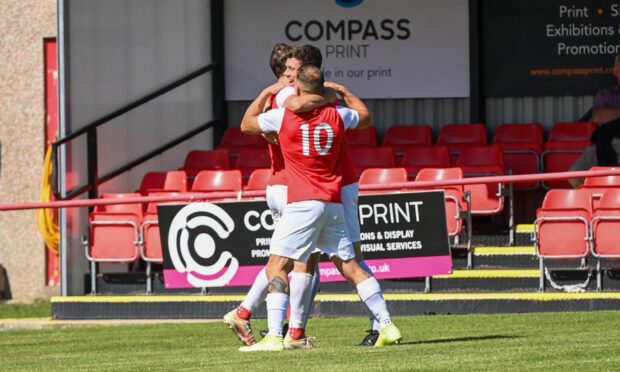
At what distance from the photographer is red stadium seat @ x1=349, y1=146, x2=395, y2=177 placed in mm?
17438

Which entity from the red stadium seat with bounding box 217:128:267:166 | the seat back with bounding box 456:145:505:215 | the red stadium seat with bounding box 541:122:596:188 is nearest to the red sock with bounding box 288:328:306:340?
the seat back with bounding box 456:145:505:215

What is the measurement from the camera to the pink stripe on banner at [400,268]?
A: 14672mm

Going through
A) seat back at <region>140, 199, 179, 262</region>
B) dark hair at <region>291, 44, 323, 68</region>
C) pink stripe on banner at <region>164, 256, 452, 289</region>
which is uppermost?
dark hair at <region>291, 44, 323, 68</region>

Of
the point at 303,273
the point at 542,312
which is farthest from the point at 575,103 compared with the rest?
the point at 303,273

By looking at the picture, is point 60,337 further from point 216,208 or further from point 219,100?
point 219,100

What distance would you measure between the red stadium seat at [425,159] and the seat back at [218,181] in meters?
1.99

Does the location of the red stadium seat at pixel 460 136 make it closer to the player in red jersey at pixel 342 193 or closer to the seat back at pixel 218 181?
the seat back at pixel 218 181

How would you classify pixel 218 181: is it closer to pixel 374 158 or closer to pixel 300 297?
pixel 374 158

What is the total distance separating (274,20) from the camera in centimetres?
1980

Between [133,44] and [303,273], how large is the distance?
9.32m

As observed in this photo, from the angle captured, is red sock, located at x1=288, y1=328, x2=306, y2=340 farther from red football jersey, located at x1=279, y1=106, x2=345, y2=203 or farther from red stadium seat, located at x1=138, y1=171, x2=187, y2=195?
red stadium seat, located at x1=138, y1=171, x2=187, y2=195

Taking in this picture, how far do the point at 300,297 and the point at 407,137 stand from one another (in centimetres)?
877

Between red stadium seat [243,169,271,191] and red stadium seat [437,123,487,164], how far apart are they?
2.42m

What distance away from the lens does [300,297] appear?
32.8ft
